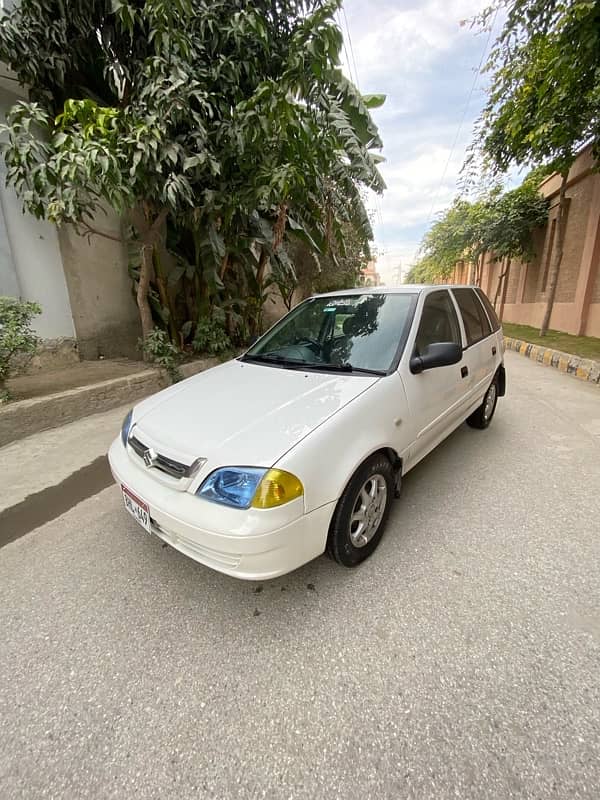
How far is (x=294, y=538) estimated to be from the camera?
5.37 ft

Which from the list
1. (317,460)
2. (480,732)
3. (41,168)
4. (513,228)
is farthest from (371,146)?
(513,228)

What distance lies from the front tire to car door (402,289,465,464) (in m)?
0.40

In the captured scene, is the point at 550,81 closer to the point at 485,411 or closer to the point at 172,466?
the point at 485,411

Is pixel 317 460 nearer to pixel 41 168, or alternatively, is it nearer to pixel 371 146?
pixel 41 168

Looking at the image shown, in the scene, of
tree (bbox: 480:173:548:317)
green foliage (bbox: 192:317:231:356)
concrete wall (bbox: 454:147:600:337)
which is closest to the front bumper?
green foliage (bbox: 192:317:231:356)

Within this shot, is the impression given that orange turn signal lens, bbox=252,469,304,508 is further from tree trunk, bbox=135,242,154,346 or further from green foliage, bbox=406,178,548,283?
green foliage, bbox=406,178,548,283

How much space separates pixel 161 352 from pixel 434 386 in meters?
4.32

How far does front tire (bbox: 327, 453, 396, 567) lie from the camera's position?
73.9 inches

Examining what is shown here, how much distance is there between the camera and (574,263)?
1010cm

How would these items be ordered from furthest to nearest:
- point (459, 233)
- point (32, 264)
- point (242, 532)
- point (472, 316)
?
1. point (459, 233)
2. point (32, 264)
3. point (472, 316)
4. point (242, 532)

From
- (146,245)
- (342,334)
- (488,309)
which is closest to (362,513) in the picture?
(342,334)

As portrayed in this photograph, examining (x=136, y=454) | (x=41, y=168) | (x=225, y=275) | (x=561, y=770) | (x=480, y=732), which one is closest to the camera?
(x=561, y=770)

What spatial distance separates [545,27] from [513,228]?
674 centimetres

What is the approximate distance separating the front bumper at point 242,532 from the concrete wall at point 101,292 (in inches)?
213
